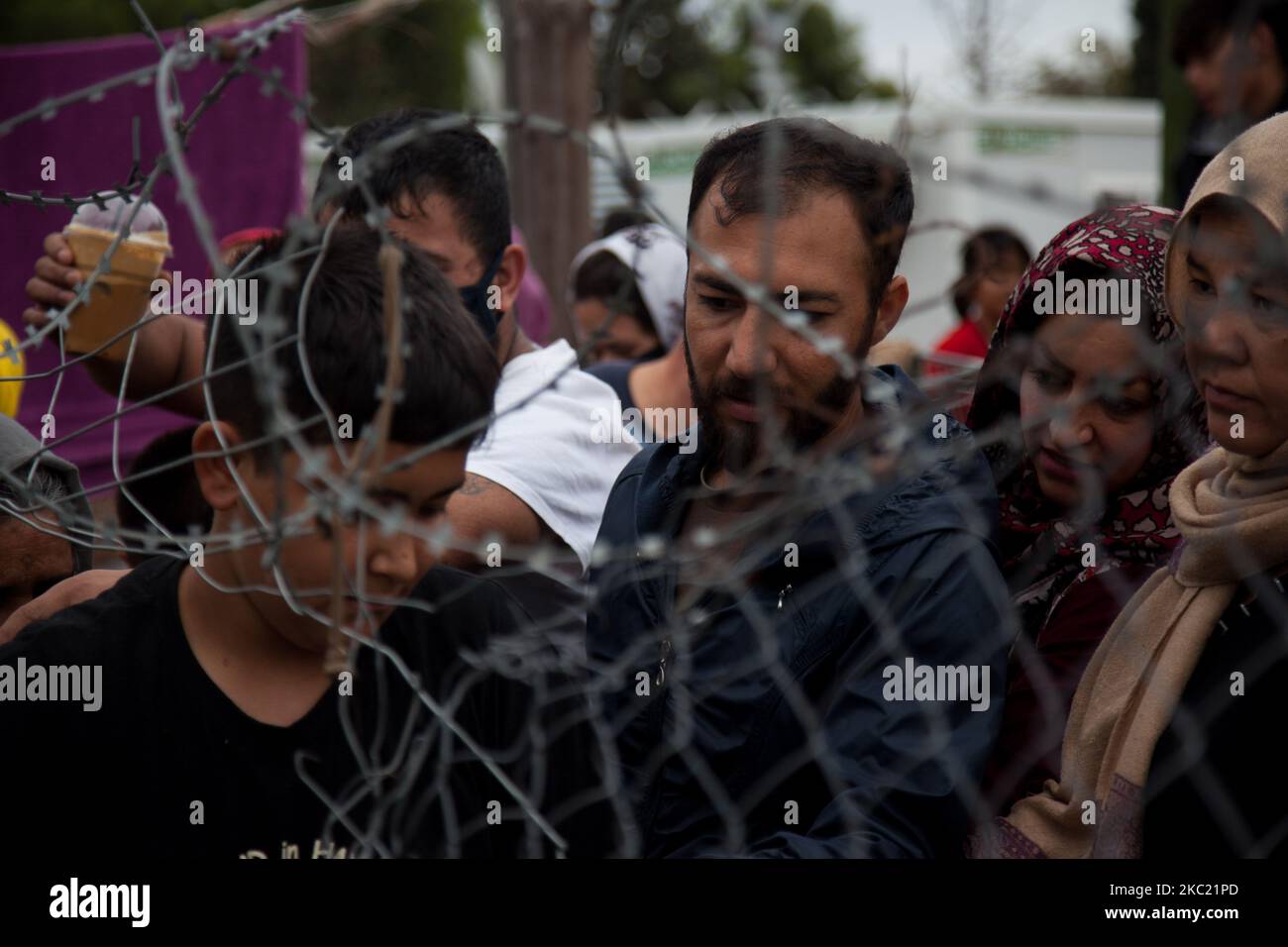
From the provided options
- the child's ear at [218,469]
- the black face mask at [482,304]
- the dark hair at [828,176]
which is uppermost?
the dark hair at [828,176]

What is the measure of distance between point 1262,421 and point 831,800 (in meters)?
0.68

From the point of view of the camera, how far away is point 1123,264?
85.4 inches

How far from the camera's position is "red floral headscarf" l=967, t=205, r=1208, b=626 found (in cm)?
212

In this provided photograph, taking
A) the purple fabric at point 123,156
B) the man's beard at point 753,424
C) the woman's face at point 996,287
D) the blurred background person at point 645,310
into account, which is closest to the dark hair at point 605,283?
the blurred background person at point 645,310

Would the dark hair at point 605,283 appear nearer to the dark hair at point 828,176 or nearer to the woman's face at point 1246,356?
the dark hair at point 828,176

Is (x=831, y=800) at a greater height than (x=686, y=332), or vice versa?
(x=686, y=332)

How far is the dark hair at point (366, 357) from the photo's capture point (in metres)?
1.67

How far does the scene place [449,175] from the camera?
2.66 metres

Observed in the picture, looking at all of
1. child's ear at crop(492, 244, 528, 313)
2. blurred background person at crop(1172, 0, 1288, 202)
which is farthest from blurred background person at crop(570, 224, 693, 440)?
blurred background person at crop(1172, 0, 1288, 202)

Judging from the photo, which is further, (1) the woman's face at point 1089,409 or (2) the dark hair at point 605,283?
(2) the dark hair at point 605,283

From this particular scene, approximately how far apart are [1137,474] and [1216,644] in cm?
39

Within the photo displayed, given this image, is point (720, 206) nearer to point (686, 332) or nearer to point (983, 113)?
point (686, 332)
